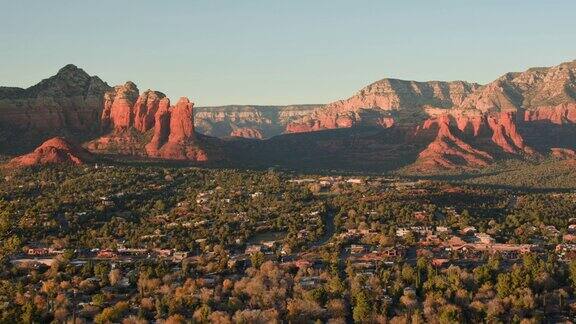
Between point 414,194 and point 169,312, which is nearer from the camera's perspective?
point 169,312

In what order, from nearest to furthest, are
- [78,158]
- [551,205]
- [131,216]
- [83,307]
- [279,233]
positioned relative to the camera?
1. [83,307]
2. [279,233]
3. [131,216]
4. [551,205]
5. [78,158]

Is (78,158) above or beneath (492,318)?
above

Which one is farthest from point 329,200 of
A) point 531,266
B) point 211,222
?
point 531,266

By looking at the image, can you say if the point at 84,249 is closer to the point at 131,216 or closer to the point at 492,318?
the point at 131,216

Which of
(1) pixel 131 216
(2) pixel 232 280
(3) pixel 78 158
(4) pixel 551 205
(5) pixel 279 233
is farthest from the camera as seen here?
(3) pixel 78 158

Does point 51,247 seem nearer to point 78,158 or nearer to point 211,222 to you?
point 211,222

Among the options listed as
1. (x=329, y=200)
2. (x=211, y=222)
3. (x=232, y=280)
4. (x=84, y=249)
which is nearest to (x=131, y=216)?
(x=211, y=222)
